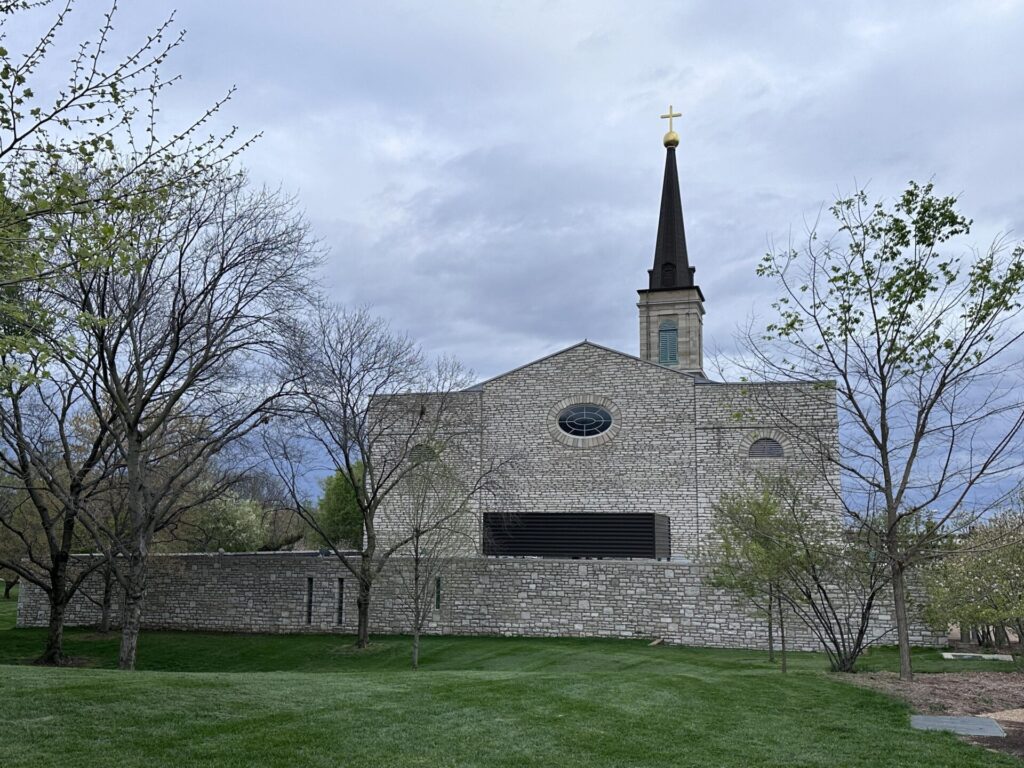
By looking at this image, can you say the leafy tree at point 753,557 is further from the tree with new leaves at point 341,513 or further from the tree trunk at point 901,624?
the tree with new leaves at point 341,513

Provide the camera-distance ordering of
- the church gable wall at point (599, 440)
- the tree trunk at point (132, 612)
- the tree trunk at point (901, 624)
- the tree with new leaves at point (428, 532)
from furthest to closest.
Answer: the church gable wall at point (599, 440)
the tree with new leaves at point (428, 532)
the tree trunk at point (132, 612)
the tree trunk at point (901, 624)

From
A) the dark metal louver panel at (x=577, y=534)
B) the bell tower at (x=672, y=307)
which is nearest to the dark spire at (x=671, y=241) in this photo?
the bell tower at (x=672, y=307)

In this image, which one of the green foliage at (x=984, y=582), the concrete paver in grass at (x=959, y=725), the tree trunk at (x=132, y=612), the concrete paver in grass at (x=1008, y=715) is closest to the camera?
the concrete paver in grass at (x=959, y=725)

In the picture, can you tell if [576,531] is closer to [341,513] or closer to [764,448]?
[764,448]

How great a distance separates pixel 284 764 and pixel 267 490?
52.6 feet

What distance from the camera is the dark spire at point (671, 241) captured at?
43.2 m

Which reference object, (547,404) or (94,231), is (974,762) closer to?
(94,231)

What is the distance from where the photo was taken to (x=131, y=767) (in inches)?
239

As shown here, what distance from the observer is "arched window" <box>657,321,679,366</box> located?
42312 mm

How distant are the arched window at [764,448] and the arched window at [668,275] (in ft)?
51.6

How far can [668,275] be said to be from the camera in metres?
43.4

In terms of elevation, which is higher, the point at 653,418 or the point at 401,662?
the point at 653,418

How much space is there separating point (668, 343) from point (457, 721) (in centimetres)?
3592

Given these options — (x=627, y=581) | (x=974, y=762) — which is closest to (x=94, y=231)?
(x=974, y=762)
